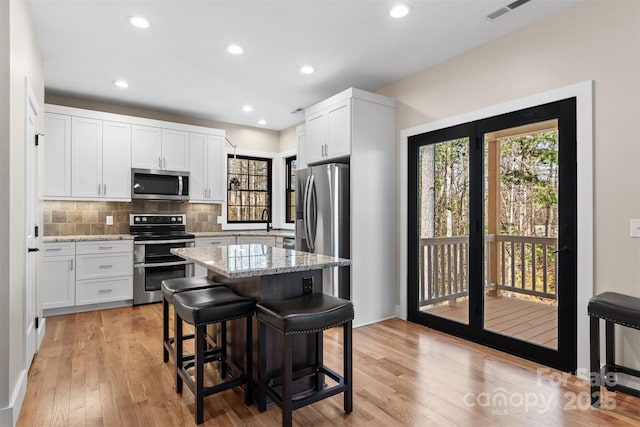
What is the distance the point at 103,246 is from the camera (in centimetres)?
441

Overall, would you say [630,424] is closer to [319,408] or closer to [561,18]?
[319,408]

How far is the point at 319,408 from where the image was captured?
86.8 inches

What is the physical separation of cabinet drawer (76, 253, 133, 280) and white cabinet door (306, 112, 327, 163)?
2.68 meters

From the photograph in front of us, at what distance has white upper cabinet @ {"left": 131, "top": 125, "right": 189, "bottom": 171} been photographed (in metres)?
4.89

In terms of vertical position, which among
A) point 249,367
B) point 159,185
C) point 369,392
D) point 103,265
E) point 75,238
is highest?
point 159,185

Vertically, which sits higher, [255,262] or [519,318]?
[255,262]

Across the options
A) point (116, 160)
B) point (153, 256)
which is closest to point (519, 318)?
point (153, 256)

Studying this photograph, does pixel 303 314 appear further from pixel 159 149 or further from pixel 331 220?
pixel 159 149

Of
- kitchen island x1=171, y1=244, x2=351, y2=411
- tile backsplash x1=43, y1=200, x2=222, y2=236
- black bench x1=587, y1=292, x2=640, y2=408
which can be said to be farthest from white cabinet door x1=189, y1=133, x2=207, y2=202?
black bench x1=587, y1=292, x2=640, y2=408

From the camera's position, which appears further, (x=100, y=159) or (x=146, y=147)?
(x=146, y=147)

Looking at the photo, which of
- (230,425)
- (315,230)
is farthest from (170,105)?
(230,425)

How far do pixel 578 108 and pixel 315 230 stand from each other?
102 inches

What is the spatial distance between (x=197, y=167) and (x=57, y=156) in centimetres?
171

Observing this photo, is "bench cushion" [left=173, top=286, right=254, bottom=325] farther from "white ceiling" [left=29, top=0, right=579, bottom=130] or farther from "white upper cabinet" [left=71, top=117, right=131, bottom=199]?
"white upper cabinet" [left=71, top=117, right=131, bottom=199]
